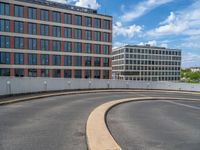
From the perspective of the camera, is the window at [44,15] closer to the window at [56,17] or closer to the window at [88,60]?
the window at [56,17]

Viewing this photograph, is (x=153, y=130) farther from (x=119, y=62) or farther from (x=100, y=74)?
(x=119, y=62)

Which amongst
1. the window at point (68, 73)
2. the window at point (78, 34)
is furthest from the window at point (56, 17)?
the window at point (68, 73)

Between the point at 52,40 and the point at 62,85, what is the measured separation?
3124 cm

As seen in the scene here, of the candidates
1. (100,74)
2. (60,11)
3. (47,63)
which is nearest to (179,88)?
(100,74)

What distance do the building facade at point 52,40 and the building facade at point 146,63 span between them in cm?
5934

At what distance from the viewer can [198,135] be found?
8.48m

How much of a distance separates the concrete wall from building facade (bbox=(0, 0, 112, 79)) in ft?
83.4

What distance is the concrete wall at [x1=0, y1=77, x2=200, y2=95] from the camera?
20.8 meters

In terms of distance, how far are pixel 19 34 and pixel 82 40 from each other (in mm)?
16396

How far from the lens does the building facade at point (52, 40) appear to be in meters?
52.4

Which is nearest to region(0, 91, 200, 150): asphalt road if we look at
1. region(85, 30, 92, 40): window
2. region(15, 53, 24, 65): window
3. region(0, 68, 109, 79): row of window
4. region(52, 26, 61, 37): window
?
region(0, 68, 109, 79): row of window

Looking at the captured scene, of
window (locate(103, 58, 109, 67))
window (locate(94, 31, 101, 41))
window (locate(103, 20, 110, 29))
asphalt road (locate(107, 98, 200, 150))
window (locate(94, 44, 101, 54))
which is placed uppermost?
window (locate(103, 20, 110, 29))

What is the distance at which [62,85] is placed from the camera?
29031 mm

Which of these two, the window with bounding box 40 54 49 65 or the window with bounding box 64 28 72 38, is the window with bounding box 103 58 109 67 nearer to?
the window with bounding box 64 28 72 38
